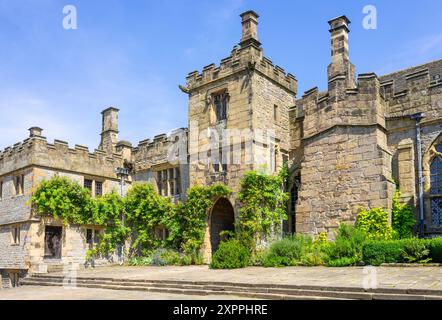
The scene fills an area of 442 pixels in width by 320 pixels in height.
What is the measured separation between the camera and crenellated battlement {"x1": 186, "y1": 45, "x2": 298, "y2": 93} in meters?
21.1

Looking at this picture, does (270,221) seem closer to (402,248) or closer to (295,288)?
(402,248)

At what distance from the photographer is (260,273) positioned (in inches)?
586

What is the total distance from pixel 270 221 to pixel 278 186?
1.66 meters

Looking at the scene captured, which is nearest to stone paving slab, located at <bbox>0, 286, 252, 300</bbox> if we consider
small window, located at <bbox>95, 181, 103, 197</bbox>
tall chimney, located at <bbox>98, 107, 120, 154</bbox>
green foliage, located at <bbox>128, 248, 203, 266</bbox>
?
green foliage, located at <bbox>128, 248, 203, 266</bbox>

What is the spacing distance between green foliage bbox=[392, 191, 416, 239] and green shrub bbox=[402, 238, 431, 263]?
113 inches

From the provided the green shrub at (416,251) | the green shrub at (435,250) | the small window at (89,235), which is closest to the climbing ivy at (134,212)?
the small window at (89,235)

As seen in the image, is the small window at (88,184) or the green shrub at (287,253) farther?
the small window at (88,184)

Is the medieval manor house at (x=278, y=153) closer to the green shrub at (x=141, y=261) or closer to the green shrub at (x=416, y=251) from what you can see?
the green shrub at (x=141, y=261)

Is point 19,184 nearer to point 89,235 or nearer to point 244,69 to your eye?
point 89,235

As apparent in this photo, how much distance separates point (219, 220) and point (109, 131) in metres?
9.39

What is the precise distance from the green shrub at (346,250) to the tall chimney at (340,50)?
21.4ft

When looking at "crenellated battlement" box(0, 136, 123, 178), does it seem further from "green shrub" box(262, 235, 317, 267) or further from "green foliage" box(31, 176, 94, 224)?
"green shrub" box(262, 235, 317, 267)

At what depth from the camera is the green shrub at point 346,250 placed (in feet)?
50.1
